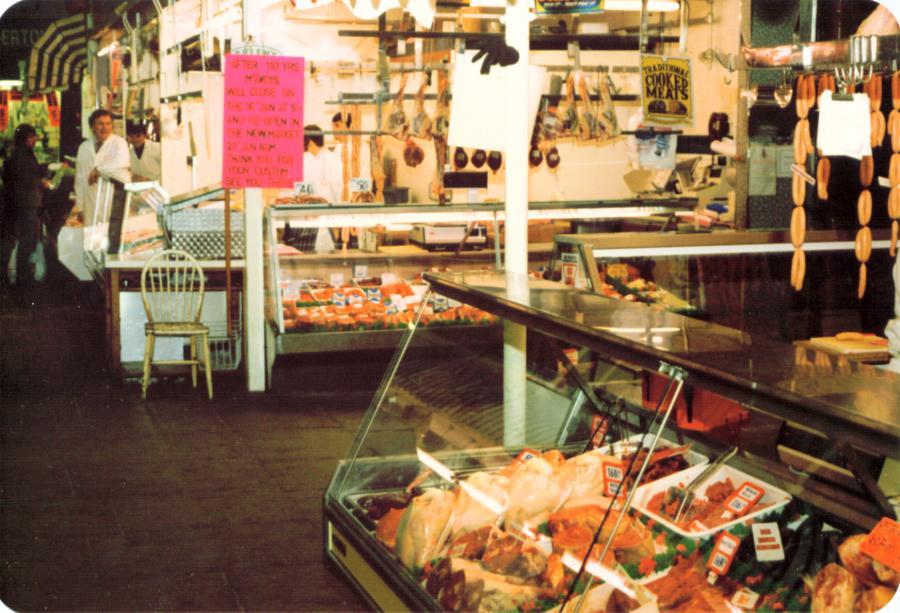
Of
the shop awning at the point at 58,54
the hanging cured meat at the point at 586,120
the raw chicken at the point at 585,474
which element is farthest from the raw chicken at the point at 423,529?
the shop awning at the point at 58,54

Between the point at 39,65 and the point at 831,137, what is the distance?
1289cm

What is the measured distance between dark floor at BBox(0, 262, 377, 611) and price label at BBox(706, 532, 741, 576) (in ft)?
4.68

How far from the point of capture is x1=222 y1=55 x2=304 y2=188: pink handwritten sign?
281 inches

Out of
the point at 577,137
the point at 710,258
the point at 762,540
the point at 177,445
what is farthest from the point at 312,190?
the point at 762,540

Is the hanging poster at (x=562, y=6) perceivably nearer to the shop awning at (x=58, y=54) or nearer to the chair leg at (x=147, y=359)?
the chair leg at (x=147, y=359)

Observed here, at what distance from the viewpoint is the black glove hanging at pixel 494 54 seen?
13.2 feet

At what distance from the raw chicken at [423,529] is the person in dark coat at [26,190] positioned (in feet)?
36.5

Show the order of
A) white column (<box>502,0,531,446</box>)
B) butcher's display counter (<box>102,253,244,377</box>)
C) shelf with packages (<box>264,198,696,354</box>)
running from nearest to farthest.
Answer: white column (<box>502,0,531,446</box>) < shelf with packages (<box>264,198,696,354</box>) < butcher's display counter (<box>102,253,244,377</box>)

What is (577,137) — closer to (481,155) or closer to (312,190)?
(481,155)

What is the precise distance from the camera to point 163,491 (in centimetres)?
548

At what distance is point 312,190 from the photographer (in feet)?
35.9

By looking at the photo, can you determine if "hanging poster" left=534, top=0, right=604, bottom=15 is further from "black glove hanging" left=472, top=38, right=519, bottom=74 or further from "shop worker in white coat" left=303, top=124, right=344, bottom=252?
"shop worker in white coat" left=303, top=124, right=344, bottom=252

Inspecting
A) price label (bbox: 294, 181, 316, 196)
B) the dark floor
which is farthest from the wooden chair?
price label (bbox: 294, 181, 316, 196)

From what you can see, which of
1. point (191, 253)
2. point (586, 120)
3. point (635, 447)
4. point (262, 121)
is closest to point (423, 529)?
point (635, 447)
